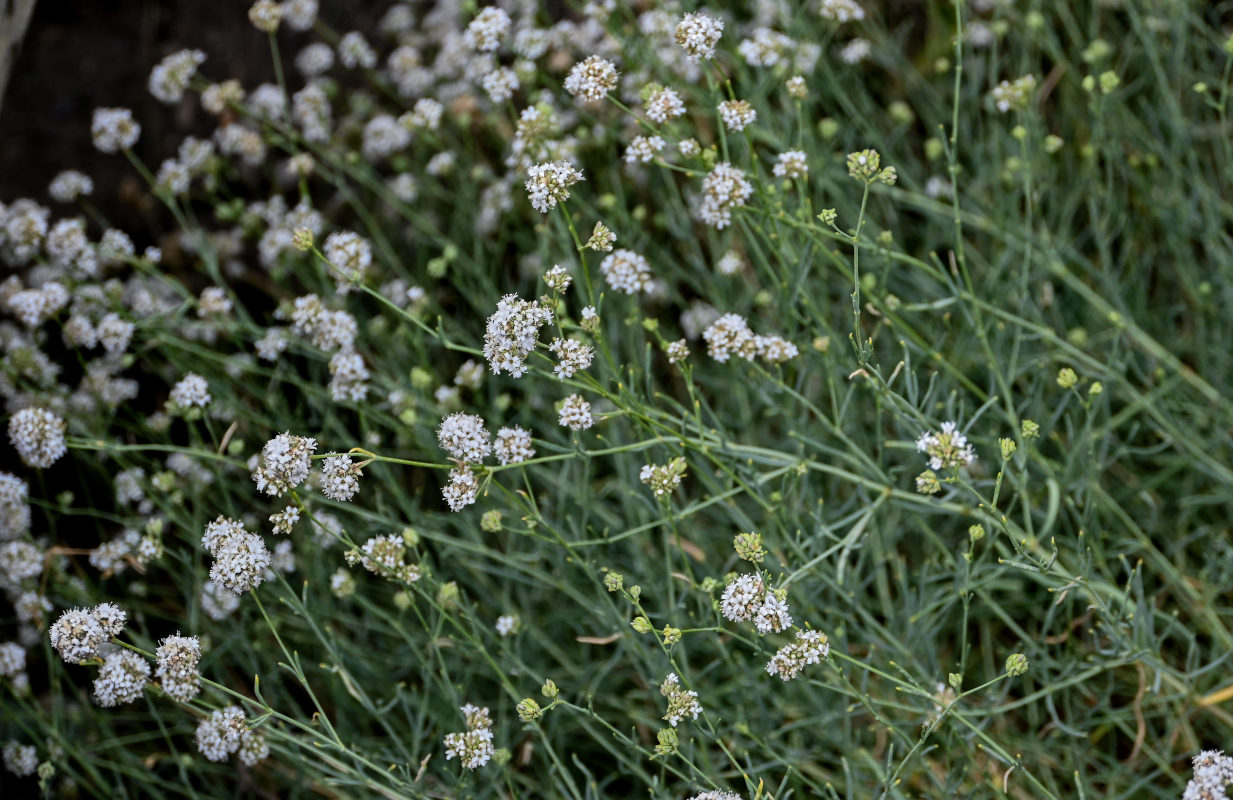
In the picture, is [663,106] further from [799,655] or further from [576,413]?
[799,655]

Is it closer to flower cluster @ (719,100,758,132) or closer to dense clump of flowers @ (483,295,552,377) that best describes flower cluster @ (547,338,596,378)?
dense clump of flowers @ (483,295,552,377)

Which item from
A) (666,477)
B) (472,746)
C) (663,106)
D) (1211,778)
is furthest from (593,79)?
(1211,778)

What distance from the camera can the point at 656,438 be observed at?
2.36m

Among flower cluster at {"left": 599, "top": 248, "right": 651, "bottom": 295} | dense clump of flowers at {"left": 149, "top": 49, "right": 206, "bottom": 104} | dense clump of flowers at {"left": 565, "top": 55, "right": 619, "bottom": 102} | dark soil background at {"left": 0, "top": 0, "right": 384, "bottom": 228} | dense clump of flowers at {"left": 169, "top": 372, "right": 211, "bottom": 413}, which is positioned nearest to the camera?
dense clump of flowers at {"left": 565, "top": 55, "right": 619, "bottom": 102}

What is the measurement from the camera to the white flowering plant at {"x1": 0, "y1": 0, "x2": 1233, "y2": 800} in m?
2.29

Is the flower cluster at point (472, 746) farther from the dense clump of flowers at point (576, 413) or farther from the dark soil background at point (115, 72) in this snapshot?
the dark soil background at point (115, 72)

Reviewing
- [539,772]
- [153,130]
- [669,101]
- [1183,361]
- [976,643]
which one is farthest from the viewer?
[153,130]

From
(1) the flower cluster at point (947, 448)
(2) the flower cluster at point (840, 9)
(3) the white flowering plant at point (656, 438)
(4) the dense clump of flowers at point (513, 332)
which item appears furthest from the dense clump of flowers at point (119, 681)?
(2) the flower cluster at point (840, 9)

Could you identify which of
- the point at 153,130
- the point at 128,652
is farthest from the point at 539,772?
the point at 153,130

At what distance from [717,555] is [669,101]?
50.0 inches

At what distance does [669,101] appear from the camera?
2.29 m

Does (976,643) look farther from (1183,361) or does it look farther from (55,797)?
(55,797)

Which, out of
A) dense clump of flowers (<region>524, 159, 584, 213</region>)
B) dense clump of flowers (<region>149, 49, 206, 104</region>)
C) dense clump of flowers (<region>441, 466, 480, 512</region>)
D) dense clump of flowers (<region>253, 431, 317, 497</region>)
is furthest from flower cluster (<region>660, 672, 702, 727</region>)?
dense clump of flowers (<region>149, 49, 206, 104</region>)

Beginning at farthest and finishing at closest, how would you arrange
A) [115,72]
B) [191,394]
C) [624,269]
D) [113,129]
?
[115,72], [113,129], [191,394], [624,269]
